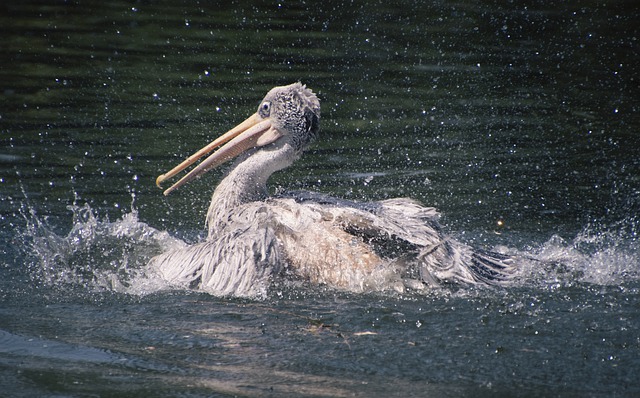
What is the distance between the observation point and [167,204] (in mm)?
7164

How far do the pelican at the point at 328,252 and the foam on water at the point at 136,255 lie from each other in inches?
7.6

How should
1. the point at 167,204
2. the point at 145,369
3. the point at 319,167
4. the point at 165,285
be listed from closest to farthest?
the point at 145,369 → the point at 165,285 → the point at 167,204 → the point at 319,167

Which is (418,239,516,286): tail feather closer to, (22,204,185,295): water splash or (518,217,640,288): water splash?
(518,217,640,288): water splash

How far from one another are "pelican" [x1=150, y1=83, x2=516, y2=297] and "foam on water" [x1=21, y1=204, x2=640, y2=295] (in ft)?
0.63

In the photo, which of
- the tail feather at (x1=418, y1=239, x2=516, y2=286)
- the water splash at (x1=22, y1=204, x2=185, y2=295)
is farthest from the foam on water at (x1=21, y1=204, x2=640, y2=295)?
the tail feather at (x1=418, y1=239, x2=516, y2=286)

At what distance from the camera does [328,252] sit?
17.7ft

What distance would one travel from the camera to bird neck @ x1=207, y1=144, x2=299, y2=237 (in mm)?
5934

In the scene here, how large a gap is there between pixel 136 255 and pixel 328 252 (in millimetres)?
1447

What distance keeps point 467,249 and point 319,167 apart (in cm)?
262

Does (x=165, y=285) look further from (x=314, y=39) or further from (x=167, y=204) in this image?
(x=314, y=39)

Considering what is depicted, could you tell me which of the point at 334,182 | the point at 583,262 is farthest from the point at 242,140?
the point at 583,262

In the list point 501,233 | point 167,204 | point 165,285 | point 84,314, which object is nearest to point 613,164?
point 501,233

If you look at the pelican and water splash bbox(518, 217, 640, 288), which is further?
water splash bbox(518, 217, 640, 288)

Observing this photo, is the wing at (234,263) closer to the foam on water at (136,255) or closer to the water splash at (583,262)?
the foam on water at (136,255)
